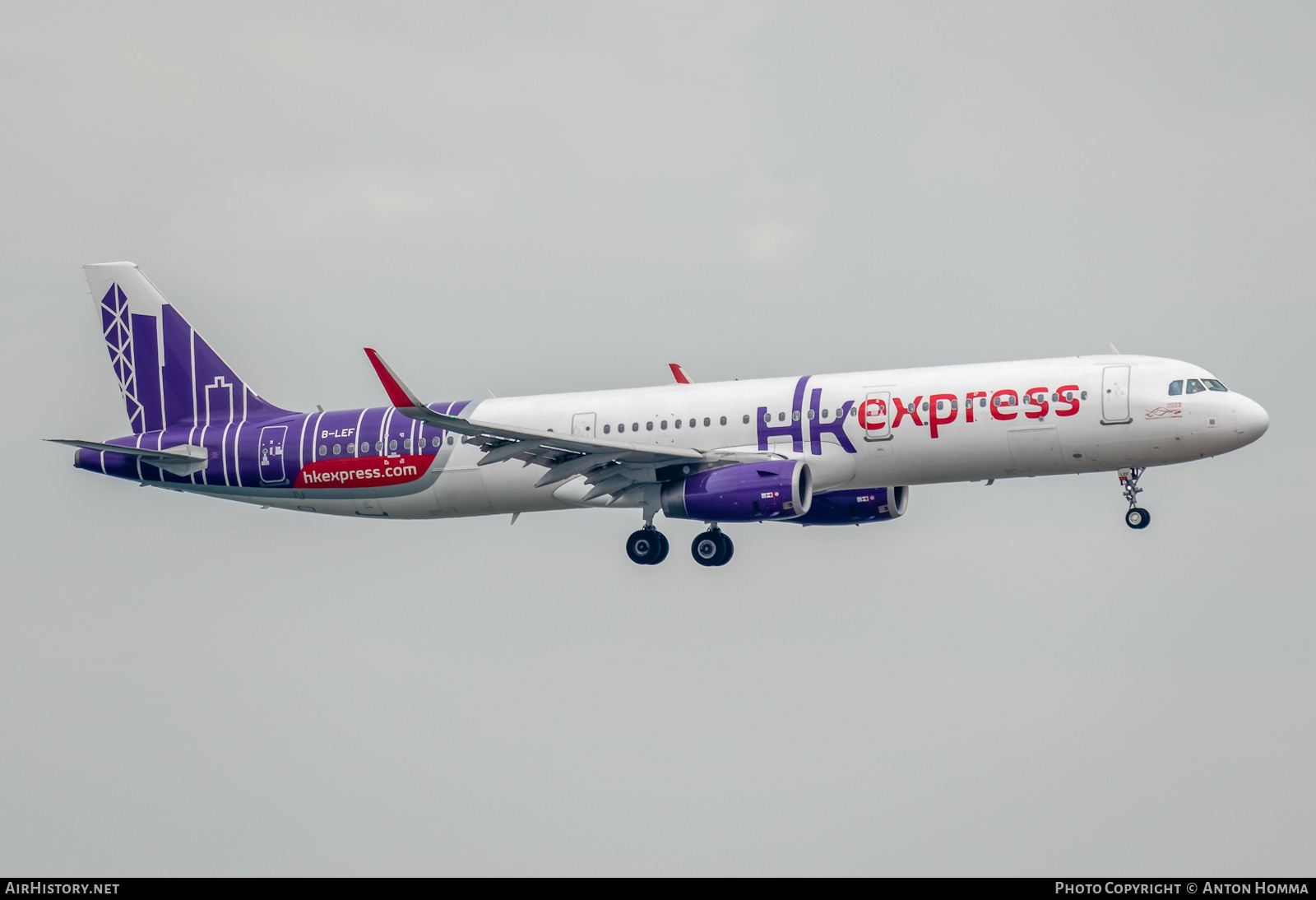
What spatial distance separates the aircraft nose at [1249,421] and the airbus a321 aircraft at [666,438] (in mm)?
54

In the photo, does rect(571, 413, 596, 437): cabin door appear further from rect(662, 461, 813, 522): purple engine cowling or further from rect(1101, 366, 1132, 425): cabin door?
rect(1101, 366, 1132, 425): cabin door

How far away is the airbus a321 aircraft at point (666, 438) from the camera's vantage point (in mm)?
53062

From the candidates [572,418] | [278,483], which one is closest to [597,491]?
[572,418]

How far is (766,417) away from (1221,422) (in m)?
13.5

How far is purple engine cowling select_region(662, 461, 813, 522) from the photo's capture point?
53656 millimetres

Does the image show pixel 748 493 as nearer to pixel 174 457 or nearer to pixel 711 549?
pixel 711 549

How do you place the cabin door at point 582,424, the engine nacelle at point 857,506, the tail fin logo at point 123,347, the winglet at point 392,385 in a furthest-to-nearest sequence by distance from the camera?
the tail fin logo at point 123,347, the engine nacelle at point 857,506, the cabin door at point 582,424, the winglet at point 392,385

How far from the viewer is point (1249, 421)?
52438mm

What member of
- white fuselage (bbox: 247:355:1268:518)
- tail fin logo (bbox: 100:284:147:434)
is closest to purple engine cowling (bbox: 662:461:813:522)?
white fuselage (bbox: 247:355:1268:518)

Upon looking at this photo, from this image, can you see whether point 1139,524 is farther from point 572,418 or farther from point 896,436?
point 572,418

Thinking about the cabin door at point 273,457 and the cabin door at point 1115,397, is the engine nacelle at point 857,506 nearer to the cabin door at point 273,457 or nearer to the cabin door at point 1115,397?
the cabin door at point 1115,397

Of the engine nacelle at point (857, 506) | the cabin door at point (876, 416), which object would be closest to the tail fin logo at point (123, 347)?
the engine nacelle at point (857, 506)

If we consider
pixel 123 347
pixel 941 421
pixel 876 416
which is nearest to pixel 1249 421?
Result: pixel 941 421

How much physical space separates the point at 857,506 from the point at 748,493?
274 inches
